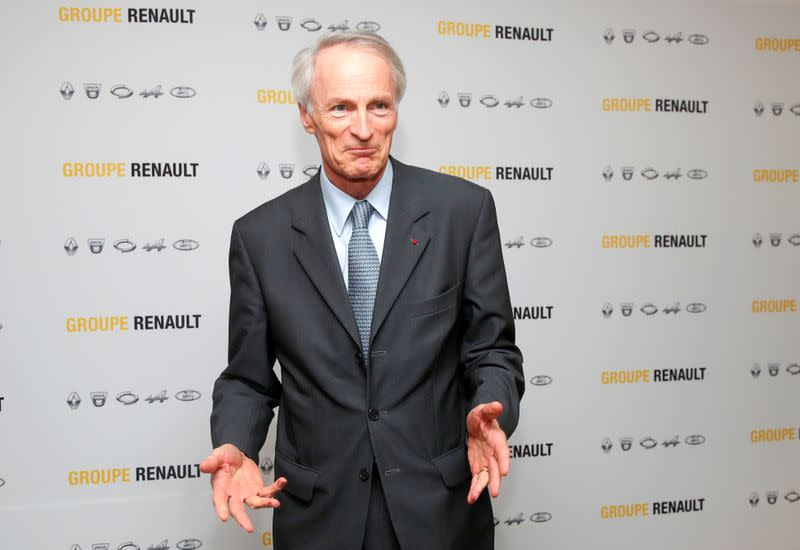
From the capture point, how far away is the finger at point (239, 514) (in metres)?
1.46

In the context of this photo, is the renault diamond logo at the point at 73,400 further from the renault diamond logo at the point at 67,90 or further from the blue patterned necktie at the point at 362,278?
the blue patterned necktie at the point at 362,278

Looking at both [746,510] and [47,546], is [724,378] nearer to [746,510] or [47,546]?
[746,510]

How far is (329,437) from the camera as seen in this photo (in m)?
1.70

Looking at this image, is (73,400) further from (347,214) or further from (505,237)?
(505,237)

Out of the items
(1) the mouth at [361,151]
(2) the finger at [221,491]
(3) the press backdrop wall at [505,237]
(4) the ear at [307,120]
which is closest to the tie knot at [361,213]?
(1) the mouth at [361,151]

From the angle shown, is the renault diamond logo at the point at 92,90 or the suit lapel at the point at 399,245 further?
the renault diamond logo at the point at 92,90

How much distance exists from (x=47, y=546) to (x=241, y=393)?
4.82 feet

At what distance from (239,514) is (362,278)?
1.87 ft

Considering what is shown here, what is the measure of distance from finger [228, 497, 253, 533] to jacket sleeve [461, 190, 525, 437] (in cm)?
56

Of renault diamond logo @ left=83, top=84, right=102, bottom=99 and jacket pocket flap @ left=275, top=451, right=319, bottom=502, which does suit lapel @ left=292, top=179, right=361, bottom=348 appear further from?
renault diamond logo @ left=83, top=84, right=102, bottom=99

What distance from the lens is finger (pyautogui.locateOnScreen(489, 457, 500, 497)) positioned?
1.45 m

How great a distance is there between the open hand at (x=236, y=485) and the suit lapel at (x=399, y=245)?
15.0 inches

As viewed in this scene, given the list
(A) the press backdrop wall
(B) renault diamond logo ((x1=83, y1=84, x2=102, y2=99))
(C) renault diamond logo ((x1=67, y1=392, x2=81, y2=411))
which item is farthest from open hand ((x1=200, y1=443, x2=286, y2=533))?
(B) renault diamond logo ((x1=83, y1=84, x2=102, y2=99))

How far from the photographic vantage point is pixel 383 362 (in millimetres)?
1653
